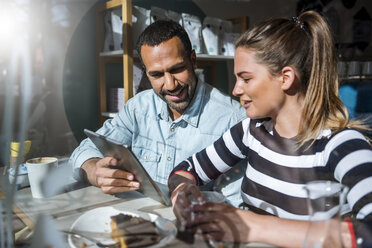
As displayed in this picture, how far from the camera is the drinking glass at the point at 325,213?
42 centimetres

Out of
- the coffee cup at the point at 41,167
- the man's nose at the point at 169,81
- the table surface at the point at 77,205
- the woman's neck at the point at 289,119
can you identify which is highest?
the man's nose at the point at 169,81

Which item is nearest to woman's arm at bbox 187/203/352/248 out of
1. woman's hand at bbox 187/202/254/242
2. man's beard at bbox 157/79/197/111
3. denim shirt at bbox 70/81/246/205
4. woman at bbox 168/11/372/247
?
woman's hand at bbox 187/202/254/242

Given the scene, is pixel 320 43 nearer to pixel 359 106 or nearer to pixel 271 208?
pixel 271 208

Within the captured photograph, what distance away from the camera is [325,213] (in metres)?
0.42

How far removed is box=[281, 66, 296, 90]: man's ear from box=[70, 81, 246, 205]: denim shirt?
353 mm

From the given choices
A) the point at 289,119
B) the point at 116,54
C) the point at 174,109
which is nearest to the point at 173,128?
the point at 174,109

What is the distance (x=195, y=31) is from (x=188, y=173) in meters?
1.50

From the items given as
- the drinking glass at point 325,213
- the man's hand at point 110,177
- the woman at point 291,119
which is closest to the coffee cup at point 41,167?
the man's hand at point 110,177

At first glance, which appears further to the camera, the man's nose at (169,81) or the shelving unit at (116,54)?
the shelving unit at (116,54)

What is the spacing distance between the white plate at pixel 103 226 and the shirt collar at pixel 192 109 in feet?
1.98

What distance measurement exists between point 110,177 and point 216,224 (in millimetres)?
423

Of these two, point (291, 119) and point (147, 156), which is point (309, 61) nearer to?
point (291, 119)

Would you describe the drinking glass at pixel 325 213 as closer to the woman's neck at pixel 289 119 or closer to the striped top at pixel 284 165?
the striped top at pixel 284 165

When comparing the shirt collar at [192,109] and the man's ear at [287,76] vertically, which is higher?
the man's ear at [287,76]
